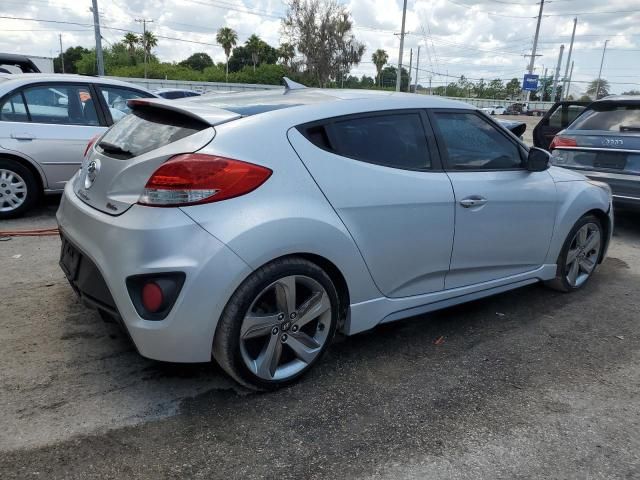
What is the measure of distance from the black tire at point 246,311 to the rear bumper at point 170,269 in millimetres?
54

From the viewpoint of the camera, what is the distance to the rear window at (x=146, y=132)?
2631 millimetres

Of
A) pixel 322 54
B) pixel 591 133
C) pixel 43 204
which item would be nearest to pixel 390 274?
pixel 591 133

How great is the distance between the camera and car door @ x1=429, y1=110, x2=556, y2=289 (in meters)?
3.32

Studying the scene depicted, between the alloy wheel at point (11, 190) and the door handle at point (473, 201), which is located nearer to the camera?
the door handle at point (473, 201)

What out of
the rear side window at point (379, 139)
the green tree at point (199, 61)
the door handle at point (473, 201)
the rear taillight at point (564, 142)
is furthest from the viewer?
the green tree at point (199, 61)

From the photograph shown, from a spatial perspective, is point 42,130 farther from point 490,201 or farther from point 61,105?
point 490,201

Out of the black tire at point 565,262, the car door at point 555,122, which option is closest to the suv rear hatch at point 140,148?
the black tire at point 565,262

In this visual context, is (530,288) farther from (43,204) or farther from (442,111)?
(43,204)

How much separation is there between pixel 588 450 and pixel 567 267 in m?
2.21

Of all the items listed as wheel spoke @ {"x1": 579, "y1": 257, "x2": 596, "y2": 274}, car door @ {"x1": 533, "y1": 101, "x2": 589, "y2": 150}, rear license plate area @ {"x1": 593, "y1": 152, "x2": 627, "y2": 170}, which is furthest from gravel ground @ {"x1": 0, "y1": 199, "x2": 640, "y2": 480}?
car door @ {"x1": 533, "y1": 101, "x2": 589, "y2": 150}

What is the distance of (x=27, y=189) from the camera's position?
19.2 feet

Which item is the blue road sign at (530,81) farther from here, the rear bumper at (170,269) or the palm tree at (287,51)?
the rear bumper at (170,269)

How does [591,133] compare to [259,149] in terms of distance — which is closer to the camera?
[259,149]

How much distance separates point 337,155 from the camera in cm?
280
